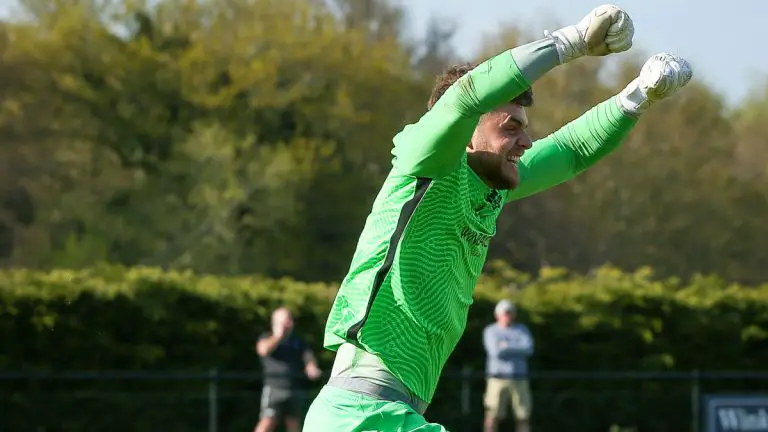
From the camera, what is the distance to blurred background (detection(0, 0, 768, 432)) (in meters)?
14.6

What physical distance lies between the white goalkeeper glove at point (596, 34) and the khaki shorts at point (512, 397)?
1053cm

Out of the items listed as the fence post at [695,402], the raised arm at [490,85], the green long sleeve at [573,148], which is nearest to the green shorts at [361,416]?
the raised arm at [490,85]

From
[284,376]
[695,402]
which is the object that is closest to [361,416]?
[284,376]

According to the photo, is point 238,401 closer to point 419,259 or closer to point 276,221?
point 419,259

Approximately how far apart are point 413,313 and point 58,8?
30.7 metres

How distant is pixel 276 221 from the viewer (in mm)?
32094

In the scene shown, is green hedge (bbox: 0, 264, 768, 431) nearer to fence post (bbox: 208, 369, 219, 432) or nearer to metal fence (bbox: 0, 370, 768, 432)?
metal fence (bbox: 0, 370, 768, 432)

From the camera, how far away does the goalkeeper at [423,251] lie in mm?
3867

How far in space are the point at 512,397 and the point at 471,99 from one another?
10972mm

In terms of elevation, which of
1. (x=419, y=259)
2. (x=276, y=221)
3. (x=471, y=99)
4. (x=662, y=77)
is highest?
(x=276, y=221)

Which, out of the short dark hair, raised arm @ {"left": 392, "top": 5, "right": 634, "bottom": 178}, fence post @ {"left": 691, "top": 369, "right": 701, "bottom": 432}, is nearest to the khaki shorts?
fence post @ {"left": 691, "top": 369, "right": 701, "bottom": 432}

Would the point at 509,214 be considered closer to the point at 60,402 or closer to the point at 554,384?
the point at 554,384

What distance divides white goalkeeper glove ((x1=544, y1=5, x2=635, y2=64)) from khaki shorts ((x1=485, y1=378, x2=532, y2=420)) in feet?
34.5

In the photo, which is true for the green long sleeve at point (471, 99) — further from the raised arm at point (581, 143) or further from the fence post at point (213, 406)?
the fence post at point (213, 406)
